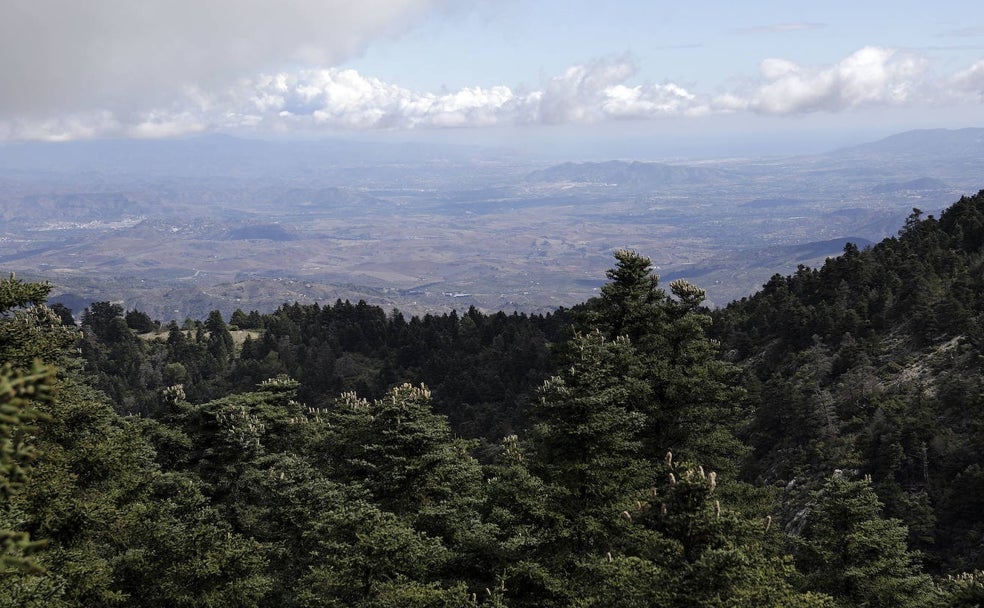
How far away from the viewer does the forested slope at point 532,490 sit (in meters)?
13.5

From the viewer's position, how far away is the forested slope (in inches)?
530

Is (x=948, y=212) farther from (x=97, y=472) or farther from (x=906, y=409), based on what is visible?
(x=97, y=472)

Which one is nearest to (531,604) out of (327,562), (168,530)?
(327,562)

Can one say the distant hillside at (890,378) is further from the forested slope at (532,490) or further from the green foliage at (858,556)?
the green foliage at (858,556)

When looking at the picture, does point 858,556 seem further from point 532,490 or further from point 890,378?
point 890,378

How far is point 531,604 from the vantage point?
1755cm

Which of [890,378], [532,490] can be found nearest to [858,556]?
[532,490]

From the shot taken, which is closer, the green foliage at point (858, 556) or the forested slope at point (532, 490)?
the forested slope at point (532, 490)

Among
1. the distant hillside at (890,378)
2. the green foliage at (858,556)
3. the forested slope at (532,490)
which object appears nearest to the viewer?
the forested slope at (532,490)

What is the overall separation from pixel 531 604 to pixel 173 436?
18.2 m

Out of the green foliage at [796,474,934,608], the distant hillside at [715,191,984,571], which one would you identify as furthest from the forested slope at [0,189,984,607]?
the distant hillside at [715,191,984,571]

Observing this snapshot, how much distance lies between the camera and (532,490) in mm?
18969

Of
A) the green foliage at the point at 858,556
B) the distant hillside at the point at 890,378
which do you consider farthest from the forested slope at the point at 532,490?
the distant hillside at the point at 890,378

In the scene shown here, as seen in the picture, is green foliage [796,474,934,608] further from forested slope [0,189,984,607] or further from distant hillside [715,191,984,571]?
distant hillside [715,191,984,571]
